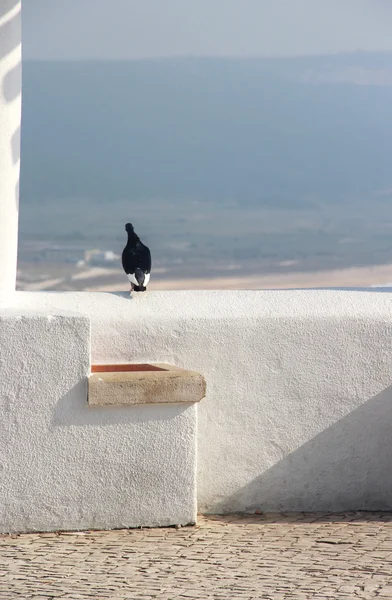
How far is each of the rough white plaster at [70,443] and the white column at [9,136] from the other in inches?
11.5

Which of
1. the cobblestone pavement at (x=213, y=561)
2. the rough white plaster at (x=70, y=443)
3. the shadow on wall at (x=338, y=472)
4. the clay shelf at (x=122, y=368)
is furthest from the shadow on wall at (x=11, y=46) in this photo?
the shadow on wall at (x=338, y=472)

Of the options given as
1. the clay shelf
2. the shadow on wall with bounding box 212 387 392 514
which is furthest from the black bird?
the shadow on wall with bounding box 212 387 392 514

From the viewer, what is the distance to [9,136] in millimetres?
4254

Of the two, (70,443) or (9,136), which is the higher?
(9,136)

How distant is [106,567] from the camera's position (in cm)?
362

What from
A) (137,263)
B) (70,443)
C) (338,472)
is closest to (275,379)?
(338,472)

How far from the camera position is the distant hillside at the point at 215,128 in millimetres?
28328

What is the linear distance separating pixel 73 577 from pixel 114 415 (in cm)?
86

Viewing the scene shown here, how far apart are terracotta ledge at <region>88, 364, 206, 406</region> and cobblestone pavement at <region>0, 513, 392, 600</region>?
613mm

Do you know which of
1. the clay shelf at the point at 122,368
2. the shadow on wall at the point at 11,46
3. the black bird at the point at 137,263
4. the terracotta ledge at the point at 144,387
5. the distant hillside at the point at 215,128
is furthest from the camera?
the distant hillside at the point at 215,128

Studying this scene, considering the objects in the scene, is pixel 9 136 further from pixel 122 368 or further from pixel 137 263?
pixel 122 368

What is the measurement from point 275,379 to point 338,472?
597 millimetres

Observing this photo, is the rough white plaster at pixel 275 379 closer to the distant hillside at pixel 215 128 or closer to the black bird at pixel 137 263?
the black bird at pixel 137 263

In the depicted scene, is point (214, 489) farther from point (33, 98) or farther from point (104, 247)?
point (33, 98)
